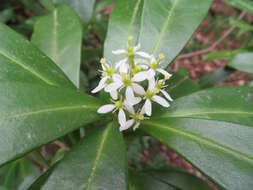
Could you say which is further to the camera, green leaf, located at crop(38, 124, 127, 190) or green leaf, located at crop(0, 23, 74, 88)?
green leaf, located at crop(0, 23, 74, 88)

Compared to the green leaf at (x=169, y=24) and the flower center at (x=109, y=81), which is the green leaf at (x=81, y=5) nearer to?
the green leaf at (x=169, y=24)

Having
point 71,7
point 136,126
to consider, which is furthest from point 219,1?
point 136,126

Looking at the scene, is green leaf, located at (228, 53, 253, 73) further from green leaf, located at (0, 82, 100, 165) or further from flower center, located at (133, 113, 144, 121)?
green leaf, located at (0, 82, 100, 165)

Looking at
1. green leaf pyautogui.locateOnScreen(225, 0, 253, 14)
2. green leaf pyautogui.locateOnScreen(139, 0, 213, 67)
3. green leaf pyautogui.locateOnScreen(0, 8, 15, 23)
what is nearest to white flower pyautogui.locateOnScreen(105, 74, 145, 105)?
green leaf pyautogui.locateOnScreen(139, 0, 213, 67)

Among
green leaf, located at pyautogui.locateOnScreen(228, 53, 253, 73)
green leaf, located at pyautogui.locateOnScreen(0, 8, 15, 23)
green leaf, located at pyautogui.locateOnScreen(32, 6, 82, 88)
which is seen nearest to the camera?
green leaf, located at pyautogui.locateOnScreen(32, 6, 82, 88)

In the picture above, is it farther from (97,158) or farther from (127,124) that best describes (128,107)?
(97,158)

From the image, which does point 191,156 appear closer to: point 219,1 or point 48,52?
point 48,52

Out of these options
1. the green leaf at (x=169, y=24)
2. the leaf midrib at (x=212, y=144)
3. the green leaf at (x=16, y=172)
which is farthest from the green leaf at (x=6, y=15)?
the leaf midrib at (x=212, y=144)
